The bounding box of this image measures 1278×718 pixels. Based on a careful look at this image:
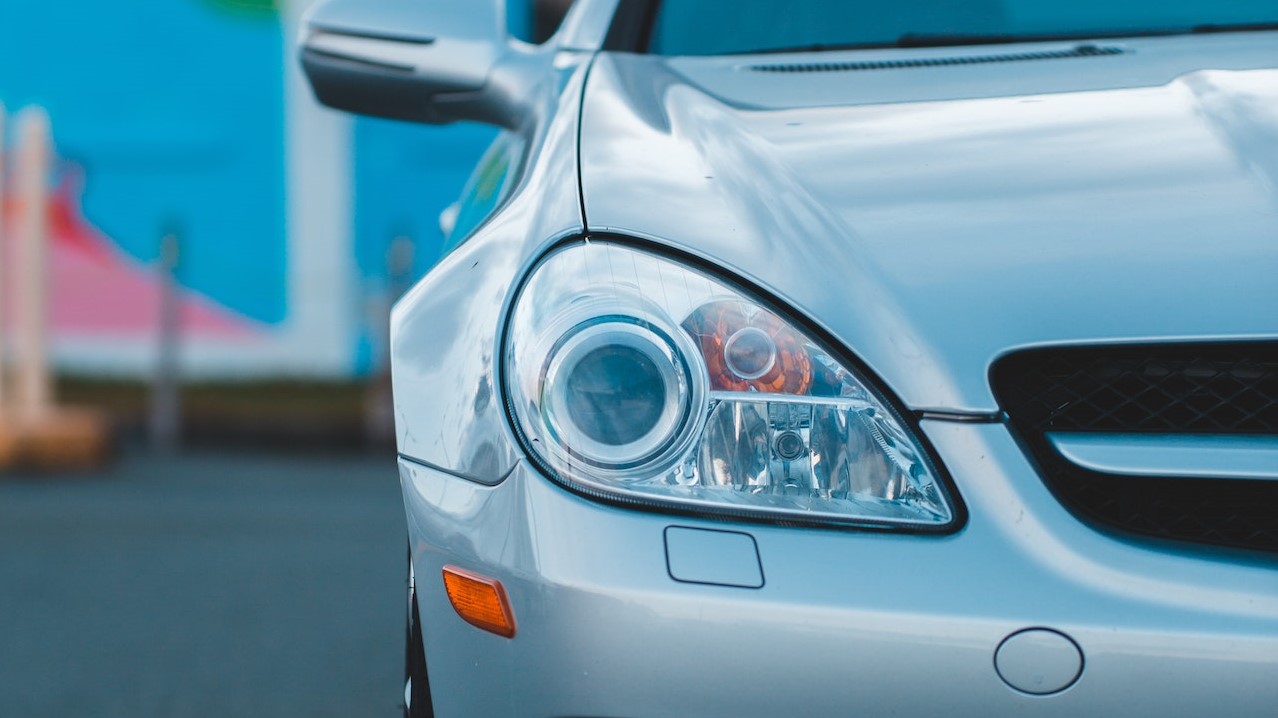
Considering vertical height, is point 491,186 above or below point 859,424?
above

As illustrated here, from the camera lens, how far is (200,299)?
10.3 meters

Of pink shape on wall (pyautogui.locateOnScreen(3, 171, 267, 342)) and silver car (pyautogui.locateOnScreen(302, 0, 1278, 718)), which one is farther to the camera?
pink shape on wall (pyautogui.locateOnScreen(3, 171, 267, 342))

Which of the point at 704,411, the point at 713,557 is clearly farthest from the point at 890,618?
the point at 704,411

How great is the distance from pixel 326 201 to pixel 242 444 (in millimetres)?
2558

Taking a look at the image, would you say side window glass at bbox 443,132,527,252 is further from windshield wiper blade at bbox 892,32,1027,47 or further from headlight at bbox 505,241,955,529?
windshield wiper blade at bbox 892,32,1027,47

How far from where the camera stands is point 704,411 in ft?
4.93

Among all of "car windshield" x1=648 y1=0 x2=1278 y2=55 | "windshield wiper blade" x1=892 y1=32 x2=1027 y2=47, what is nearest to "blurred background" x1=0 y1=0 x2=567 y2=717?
"car windshield" x1=648 y1=0 x2=1278 y2=55

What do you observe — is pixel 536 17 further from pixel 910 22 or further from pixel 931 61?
pixel 931 61

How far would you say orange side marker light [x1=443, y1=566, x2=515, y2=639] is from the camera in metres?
1.45

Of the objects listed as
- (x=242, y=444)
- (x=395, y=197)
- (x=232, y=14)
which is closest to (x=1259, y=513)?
(x=242, y=444)

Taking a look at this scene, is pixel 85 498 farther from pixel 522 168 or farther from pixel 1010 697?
pixel 1010 697

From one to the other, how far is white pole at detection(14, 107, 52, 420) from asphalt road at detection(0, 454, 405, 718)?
594 mm

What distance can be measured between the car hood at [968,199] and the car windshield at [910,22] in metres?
0.36

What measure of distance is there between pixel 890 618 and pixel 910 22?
1330 millimetres
